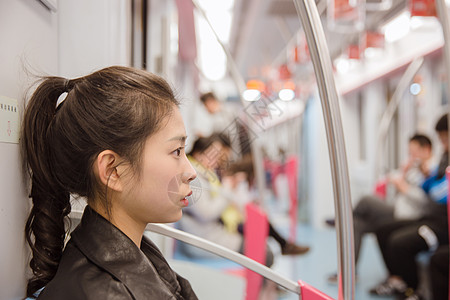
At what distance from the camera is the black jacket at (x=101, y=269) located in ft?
2.38

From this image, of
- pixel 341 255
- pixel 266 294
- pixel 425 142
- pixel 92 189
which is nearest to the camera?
pixel 92 189

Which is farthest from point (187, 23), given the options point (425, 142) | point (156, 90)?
point (156, 90)

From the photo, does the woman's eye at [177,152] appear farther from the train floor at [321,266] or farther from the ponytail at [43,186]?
the train floor at [321,266]

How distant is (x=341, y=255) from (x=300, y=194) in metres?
6.85

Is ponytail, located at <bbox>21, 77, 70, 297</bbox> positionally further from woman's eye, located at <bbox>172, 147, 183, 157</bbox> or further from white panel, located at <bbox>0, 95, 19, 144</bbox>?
woman's eye, located at <bbox>172, 147, 183, 157</bbox>

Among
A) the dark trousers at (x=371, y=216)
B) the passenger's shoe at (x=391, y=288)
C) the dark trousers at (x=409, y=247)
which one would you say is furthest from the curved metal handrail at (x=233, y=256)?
the dark trousers at (x=371, y=216)

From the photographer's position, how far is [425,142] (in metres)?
3.68

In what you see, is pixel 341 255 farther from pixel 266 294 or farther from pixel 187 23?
pixel 187 23

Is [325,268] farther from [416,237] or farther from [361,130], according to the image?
[361,130]

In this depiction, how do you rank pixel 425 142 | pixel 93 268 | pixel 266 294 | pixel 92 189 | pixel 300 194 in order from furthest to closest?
pixel 300 194 → pixel 425 142 → pixel 266 294 → pixel 92 189 → pixel 93 268

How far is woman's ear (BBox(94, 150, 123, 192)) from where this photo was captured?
0.82 meters

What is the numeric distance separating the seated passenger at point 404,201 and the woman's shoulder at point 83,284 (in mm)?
2998

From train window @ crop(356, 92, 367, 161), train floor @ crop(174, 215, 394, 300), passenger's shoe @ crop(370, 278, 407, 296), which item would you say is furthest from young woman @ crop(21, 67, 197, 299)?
train window @ crop(356, 92, 367, 161)

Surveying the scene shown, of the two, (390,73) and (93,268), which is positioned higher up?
(390,73)
